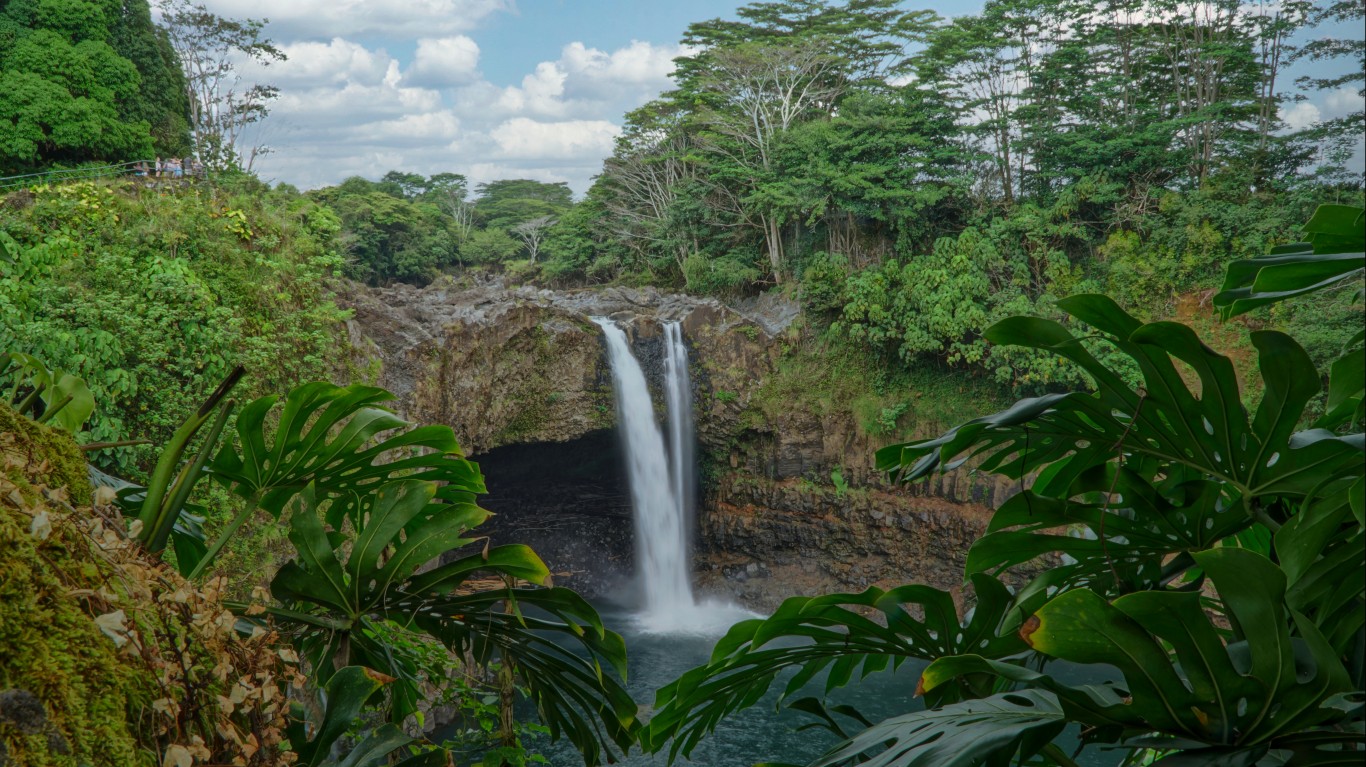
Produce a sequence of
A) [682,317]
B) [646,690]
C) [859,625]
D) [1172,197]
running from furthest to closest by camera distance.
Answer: [682,317]
[1172,197]
[646,690]
[859,625]

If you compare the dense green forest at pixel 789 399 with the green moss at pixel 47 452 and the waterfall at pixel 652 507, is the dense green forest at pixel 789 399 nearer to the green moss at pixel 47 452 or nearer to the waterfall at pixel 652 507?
the green moss at pixel 47 452

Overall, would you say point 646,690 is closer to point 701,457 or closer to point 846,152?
point 701,457

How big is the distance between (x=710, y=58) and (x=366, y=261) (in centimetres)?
821

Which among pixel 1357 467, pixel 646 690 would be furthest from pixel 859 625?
pixel 646 690

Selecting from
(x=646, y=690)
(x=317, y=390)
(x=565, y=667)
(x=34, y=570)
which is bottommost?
(x=646, y=690)

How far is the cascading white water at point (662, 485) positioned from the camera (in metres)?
11.6

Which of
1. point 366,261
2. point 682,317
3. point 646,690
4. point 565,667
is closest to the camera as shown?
point 565,667

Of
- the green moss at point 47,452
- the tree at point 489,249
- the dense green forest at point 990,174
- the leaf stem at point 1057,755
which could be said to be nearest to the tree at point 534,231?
the tree at point 489,249

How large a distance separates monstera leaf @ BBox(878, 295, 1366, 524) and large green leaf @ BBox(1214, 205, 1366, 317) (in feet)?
0.19

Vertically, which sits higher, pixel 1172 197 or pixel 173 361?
pixel 1172 197

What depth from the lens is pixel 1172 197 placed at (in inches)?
438

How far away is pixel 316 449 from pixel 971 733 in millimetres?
1237

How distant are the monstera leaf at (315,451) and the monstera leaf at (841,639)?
0.61 metres

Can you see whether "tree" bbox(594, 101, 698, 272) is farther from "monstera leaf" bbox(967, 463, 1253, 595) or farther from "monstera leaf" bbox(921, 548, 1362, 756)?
"monstera leaf" bbox(921, 548, 1362, 756)
